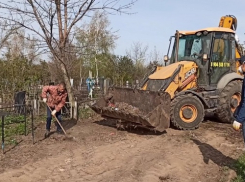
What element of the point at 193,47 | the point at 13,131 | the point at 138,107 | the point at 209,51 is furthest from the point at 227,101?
the point at 13,131

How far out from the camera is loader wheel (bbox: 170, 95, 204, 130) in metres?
9.56

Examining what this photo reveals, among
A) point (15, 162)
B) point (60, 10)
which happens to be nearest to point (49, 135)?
point (15, 162)

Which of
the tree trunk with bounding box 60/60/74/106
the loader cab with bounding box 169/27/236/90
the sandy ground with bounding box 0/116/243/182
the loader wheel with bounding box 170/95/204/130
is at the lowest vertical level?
the sandy ground with bounding box 0/116/243/182

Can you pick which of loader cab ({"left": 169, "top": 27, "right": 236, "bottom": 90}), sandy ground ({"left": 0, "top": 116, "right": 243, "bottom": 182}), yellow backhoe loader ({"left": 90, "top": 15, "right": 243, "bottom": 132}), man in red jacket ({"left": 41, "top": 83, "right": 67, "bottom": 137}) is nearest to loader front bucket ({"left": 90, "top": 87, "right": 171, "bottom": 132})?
yellow backhoe loader ({"left": 90, "top": 15, "right": 243, "bottom": 132})

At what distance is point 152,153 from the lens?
7.44 meters

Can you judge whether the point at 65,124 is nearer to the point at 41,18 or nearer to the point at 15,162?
the point at 41,18

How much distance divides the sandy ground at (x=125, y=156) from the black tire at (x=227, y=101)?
0.89 metres

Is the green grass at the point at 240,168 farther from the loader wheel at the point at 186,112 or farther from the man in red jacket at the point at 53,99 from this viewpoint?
the man in red jacket at the point at 53,99

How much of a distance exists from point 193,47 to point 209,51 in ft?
1.90

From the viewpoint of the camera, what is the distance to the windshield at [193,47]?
10578 millimetres

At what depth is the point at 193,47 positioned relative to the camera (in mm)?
10930

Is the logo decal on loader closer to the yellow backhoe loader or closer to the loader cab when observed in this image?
the yellow backhoe loader

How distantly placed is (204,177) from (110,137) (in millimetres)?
3360

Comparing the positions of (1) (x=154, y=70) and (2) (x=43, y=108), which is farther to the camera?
(2) (x=43, y=108)
